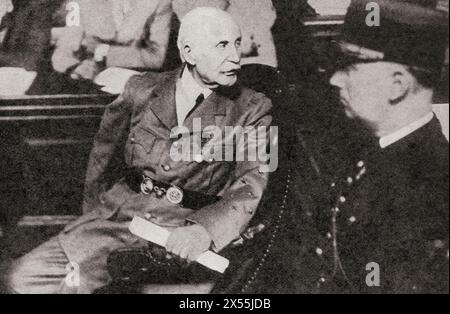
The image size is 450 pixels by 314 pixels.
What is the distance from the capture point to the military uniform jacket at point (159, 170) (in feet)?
6.12

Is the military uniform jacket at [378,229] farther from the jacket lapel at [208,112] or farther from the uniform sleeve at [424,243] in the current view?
the jacket lapel at [208,112]

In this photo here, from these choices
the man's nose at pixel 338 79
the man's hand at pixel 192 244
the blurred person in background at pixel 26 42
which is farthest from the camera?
the blurred person in background at pixel 26 42

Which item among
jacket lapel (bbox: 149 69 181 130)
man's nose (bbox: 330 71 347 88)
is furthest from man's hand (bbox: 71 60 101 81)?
man's nose (bbox: 330 71 347 88)

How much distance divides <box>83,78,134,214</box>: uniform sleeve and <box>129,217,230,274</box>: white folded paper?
0.18 m

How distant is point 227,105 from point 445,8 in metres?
0.79

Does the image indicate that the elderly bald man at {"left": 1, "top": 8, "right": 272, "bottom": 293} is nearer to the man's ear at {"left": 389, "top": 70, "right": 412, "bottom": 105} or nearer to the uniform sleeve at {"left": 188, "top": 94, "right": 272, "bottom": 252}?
the uniform sleeve at {"left": 188, "top": 94, "right": 272, "bottom": 252}

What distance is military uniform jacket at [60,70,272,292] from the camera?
1.87m

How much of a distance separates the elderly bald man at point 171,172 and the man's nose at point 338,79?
9.6 inches

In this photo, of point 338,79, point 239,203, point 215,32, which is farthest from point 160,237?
point 338,79

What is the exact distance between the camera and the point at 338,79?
6.31ft

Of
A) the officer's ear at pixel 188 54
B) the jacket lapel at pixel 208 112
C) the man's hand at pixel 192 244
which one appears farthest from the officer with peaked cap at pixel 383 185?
the officer's ear at pixel 188 54

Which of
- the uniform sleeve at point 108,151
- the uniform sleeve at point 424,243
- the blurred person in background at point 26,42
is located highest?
the blurred person in background at point 26,42

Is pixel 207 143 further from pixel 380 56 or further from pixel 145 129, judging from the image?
pixel 380 56
